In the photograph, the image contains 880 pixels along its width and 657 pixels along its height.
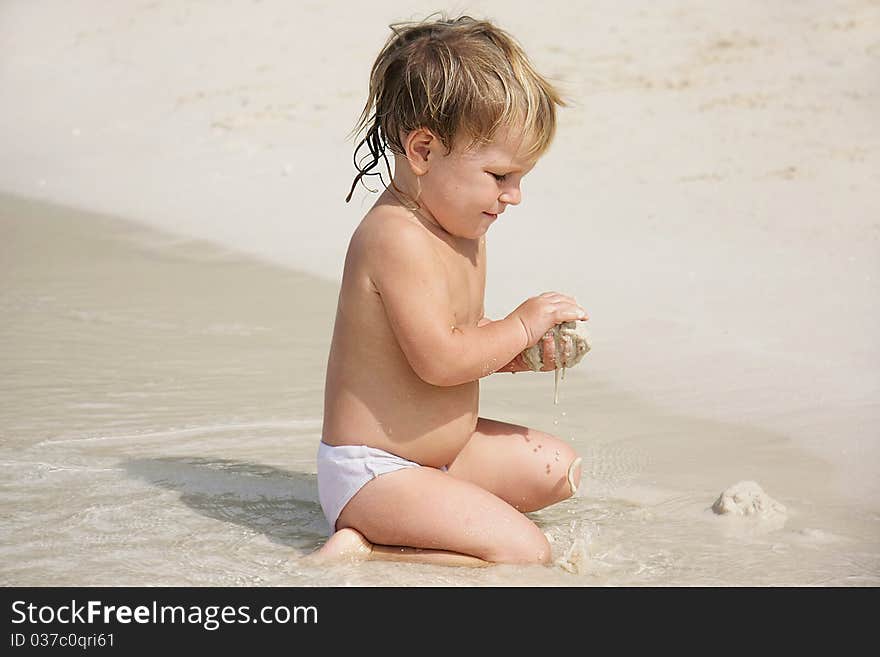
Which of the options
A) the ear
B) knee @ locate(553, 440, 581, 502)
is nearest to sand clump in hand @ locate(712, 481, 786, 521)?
knee @ locate(553, 440, 581, 502)

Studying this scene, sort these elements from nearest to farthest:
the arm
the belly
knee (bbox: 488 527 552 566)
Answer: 1. knee (bbox: 488 527 552 566)
2. the belly
3. the arm

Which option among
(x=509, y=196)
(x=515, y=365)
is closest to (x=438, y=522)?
(x=515, y=365)

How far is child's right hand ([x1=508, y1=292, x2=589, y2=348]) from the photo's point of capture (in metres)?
2.83

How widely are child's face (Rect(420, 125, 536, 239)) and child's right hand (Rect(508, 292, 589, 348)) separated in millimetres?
213

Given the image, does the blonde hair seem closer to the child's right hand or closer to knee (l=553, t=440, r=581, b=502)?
the child's right hand

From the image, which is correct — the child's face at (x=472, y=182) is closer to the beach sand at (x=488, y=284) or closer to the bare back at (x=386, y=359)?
the bare back at (x=386, y=359)

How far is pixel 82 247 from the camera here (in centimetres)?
620

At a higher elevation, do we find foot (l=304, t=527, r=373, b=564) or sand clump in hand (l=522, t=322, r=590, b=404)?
sand clump in hand (l=522, t=322, r=590, b=404)

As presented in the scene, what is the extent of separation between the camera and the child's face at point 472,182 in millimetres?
2738

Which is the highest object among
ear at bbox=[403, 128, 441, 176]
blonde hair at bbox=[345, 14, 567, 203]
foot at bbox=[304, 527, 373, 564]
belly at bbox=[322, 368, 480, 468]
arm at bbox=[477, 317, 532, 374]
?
blonde hair at bbox=[345, 14, 567, 203]

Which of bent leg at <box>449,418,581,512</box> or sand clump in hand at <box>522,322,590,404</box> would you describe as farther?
bent leg at <box>449,418,581,512</box>

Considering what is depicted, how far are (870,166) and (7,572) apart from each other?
518 cm

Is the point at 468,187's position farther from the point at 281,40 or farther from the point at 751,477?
the point at 281,40

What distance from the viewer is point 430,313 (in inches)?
107
